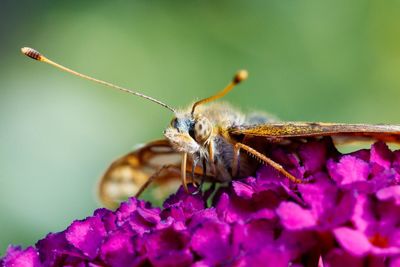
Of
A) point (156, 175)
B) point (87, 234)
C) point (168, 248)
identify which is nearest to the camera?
point (168, 248)

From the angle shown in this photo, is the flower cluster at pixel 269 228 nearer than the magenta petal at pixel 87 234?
Yes

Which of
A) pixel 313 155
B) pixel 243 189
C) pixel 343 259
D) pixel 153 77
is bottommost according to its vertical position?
pixel 343 259

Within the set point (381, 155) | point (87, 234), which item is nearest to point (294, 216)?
point (381, 155)

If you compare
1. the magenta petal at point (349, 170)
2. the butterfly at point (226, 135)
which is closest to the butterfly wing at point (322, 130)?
the butterfly at point (226, 135)

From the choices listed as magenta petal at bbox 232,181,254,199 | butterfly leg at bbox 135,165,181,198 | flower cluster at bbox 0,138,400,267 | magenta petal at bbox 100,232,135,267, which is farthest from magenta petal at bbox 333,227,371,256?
butterfly leg at bbox 135,165,181,198

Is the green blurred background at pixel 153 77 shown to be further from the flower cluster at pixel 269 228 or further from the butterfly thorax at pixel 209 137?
the flower cluster at pixel 269 228

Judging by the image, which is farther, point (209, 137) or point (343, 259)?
point (209, 137)

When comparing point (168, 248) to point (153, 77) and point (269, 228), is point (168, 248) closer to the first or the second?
point (269, 228)
